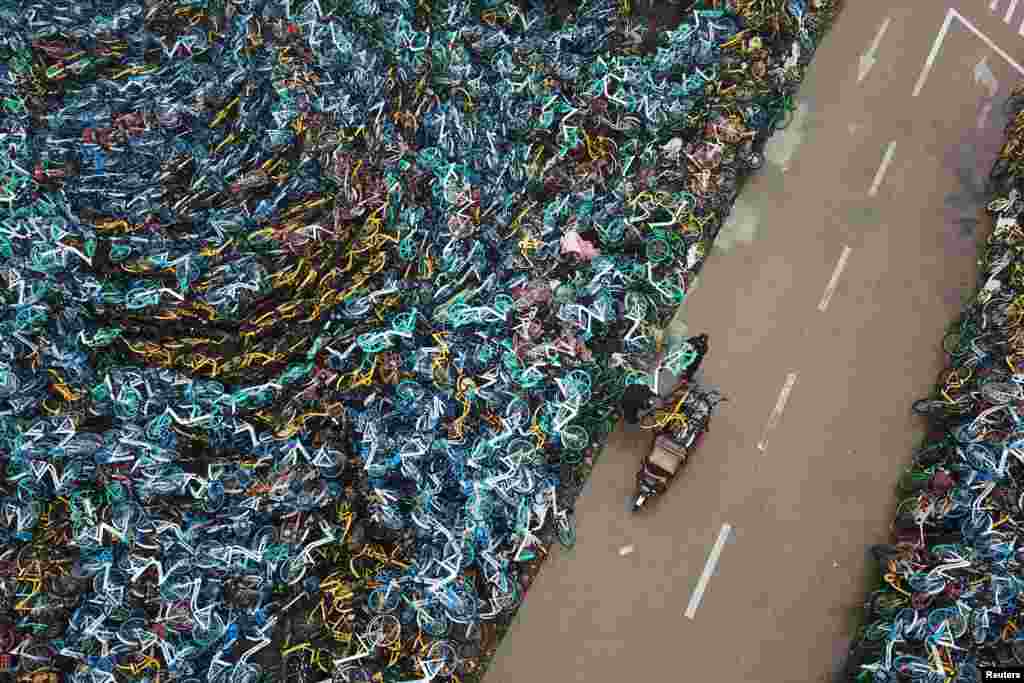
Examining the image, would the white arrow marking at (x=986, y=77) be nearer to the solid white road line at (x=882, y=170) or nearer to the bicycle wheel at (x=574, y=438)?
the solid white road line at (x=882, y=170)

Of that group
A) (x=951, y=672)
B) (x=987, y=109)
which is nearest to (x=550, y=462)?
(x=951, y=672)

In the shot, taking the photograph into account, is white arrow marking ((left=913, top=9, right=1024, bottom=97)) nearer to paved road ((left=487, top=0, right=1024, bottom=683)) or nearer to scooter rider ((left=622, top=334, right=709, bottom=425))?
paved road ((left=487, top=0, right=1024, bottom=683))

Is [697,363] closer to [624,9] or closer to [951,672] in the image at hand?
[951,672]

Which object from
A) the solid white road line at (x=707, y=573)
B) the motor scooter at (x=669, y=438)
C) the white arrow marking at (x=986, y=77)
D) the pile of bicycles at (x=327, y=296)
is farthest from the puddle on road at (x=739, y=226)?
the white arrow marking at (x=986, y=77)

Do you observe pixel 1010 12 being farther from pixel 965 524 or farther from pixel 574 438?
pixel 574 438

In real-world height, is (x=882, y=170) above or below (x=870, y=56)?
below

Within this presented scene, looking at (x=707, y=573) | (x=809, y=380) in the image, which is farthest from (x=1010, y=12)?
(x=707, y=573)

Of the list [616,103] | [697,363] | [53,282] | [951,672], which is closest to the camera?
[951,672]

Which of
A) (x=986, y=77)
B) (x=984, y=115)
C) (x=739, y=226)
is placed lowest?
(x=739, y=226)
